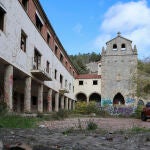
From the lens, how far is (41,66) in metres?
34.0

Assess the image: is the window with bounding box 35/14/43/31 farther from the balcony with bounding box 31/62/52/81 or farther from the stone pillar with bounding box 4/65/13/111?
the stone pillar with bounding box 4/65/13/111

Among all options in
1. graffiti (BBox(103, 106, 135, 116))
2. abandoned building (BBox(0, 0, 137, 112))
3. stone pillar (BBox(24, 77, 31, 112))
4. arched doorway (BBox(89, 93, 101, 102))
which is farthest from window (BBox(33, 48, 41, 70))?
arched doorway (BBox(89, 93, 101, 102))

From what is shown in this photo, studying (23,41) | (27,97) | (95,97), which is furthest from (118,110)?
(23,41)

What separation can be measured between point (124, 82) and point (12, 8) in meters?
39.1

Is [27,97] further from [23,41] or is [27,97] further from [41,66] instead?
[41,66]

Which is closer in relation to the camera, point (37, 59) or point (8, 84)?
point (8, 84)

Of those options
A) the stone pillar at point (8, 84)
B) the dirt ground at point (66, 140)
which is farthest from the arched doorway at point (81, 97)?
the dirt ground at point (66, 140)

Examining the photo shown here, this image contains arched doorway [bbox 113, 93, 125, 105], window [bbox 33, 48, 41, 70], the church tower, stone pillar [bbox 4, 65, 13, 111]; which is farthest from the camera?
arched doorway [bbox 113, 93, 125, 105]

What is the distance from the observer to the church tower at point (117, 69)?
197 feet

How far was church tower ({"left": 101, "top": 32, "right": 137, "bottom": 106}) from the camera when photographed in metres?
60.2

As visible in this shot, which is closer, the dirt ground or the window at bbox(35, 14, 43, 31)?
the dirt ground

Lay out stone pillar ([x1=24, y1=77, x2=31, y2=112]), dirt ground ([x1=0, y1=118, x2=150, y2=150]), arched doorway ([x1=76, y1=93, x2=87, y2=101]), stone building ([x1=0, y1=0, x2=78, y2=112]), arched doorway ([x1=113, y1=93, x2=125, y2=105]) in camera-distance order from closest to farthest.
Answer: dirt ground ([x1=0, y1=118, x2=150, y2=150])
stone building ([x1=0, y1=0, x2=78, y2=112])
stone pillar ([x1=24, y1=77, x2=31, y2=112])
arched doorway ([x1=113, y1=93, x2=125, y2=105])
arched doorway ([x1=76, y1=93, x2=87, y2=101])

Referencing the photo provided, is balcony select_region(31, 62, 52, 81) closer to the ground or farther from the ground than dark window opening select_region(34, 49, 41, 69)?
closer to the ground

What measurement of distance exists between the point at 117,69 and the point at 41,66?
28479 millimetres
